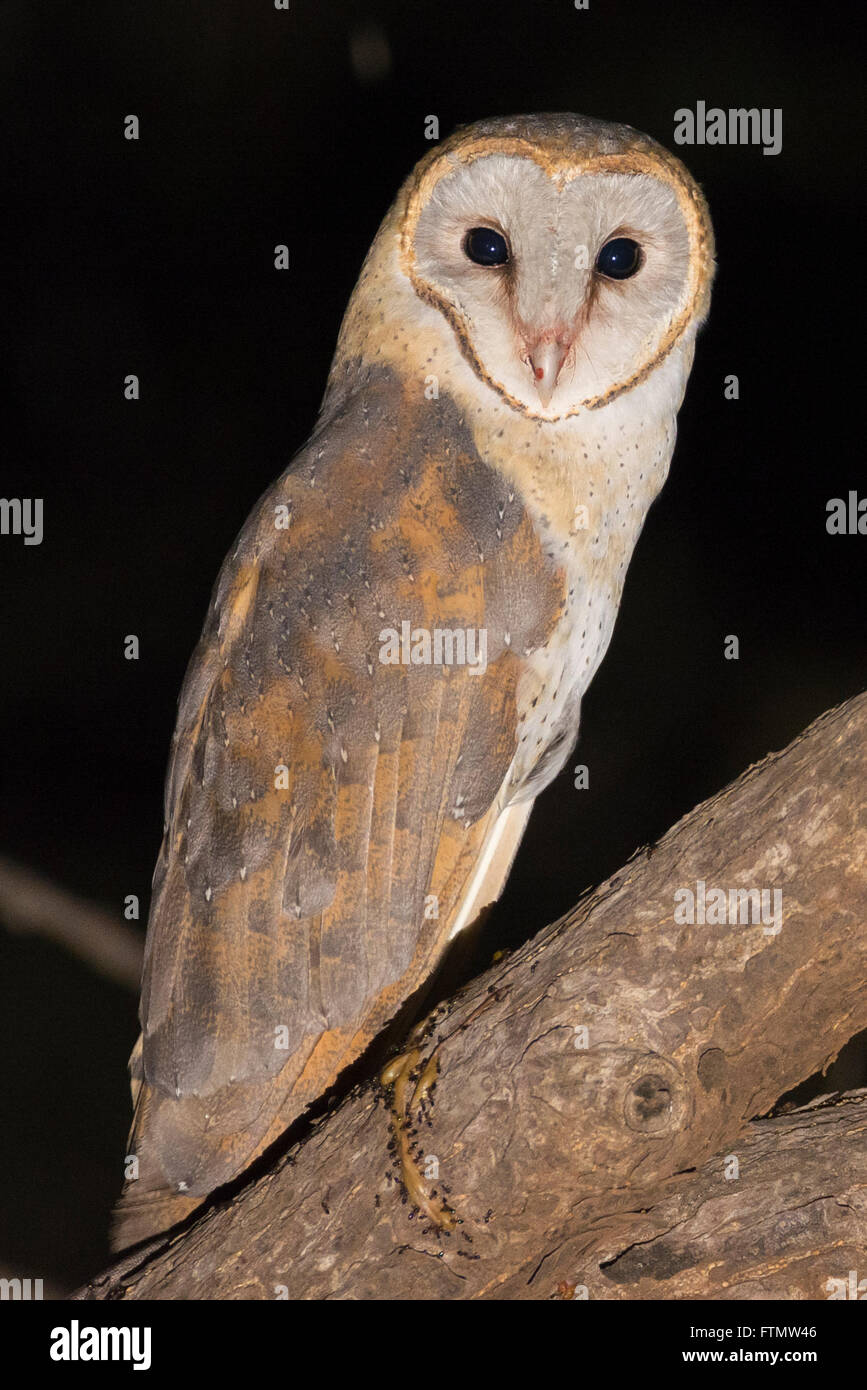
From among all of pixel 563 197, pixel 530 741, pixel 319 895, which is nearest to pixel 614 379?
pixel 563 197

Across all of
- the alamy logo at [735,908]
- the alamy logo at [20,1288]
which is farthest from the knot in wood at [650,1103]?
the alamy logo at [20,1288]

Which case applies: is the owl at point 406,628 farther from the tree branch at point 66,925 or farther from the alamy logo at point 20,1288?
the tree branch at point 66,925

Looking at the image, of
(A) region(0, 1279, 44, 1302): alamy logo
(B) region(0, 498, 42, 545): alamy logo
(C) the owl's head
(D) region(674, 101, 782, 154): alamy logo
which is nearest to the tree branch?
(A) region(0, 1279, 44, 1302): alamy logo

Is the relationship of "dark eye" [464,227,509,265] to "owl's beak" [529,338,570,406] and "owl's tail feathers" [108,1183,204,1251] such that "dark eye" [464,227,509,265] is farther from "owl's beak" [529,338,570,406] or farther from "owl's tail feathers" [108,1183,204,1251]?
"owl's tail feathers" [108,1183,204,1251]

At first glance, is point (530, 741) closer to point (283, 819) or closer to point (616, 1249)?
point (283, 819)

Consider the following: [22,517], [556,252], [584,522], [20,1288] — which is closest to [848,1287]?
[584,522]

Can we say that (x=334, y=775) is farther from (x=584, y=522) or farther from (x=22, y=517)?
(x=22, y=517)
